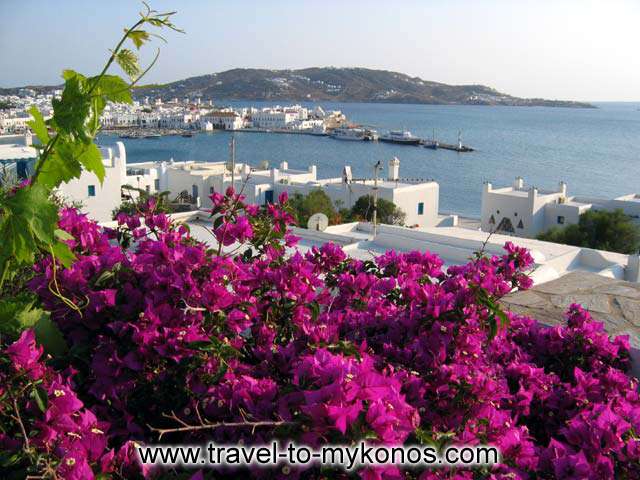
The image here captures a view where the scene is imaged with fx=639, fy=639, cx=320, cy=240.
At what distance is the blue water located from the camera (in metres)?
67.1

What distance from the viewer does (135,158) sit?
77.5 m

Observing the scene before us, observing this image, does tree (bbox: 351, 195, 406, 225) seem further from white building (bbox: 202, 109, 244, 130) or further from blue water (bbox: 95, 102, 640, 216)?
white building (bbox: 202, 109, 244, 130)

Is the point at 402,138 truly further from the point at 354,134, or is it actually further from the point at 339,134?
the point at 339,134

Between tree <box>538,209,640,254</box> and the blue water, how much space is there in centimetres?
2029

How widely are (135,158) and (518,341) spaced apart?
Answer: 78818mm

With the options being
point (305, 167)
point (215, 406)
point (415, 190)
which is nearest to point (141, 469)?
point (215, 406)

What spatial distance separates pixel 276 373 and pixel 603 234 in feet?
90.6

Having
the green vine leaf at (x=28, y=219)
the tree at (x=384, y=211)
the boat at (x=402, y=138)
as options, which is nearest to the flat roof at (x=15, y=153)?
the tree at (x=384, y=211)

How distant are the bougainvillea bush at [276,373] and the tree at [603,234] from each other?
2527cm

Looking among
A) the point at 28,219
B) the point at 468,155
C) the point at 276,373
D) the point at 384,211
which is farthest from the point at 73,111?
the point at 468,155

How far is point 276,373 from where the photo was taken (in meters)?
2.00

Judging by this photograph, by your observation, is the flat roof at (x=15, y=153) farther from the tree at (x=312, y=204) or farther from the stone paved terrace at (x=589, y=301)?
the stone paved terrace at (x=589, y=301)

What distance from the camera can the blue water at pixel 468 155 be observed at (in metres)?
67.1

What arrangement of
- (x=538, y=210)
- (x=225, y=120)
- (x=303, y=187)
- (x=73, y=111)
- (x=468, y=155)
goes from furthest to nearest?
(x=225, y=120)
(x=468, y=155)
(x=538, y=210)
(x=303, y=187)
(x=73, y=111)
